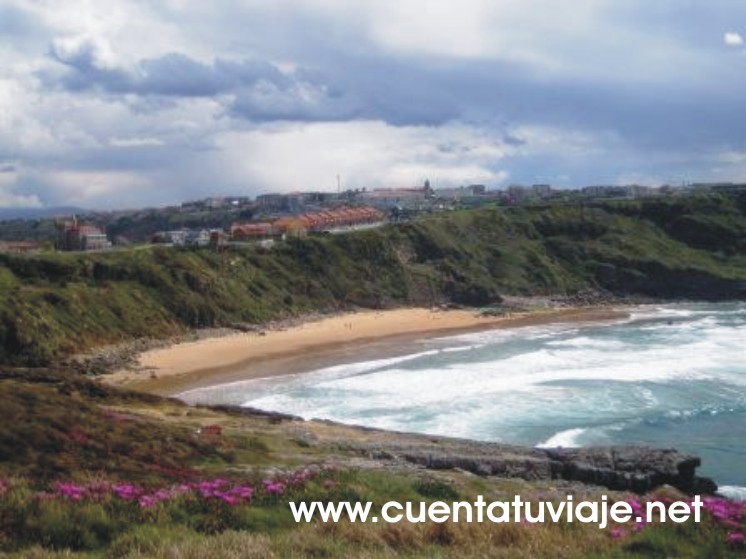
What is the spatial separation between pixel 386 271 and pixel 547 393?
4387 centimetres

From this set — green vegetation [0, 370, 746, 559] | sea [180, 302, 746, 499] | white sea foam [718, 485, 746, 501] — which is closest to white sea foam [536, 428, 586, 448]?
sea [180, 302, 746, 499]

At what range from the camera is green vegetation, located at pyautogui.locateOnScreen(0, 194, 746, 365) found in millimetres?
53375

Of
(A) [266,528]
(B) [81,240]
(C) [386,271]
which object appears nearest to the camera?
(A) [266,528]

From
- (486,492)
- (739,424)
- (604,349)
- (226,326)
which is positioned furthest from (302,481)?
(226,326)

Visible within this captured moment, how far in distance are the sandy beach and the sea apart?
76.0 inches

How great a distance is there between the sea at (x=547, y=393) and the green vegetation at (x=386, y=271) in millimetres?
13276

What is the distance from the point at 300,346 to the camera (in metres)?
56.4

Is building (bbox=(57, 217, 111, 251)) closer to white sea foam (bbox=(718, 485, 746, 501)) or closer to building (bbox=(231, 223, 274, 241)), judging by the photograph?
building (bbox=(231, 223, 274, 241))

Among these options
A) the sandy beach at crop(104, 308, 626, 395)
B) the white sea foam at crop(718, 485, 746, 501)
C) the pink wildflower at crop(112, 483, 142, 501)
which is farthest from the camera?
the sandy beach at crop(104, 308, 626, 395)

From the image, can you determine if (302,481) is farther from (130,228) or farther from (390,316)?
(130,228)

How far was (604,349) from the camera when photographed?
55.8 metres

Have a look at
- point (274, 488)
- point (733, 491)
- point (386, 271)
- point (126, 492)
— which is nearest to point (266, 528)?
point (274, 488)

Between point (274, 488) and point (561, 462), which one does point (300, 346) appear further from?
point (274, 488)

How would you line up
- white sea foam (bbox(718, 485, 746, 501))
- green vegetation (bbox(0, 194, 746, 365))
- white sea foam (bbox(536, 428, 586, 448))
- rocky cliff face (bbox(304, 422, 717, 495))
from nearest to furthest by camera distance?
1. rocky cliff face (bbox(304, 422, 717, 495))
2. white sea foam (bbox(718, 485, 746, 501))
3. white sea foam (bbox(536, 428, 586, 448))
4. green vegetation (bbox(0, 194, 746, 365))
